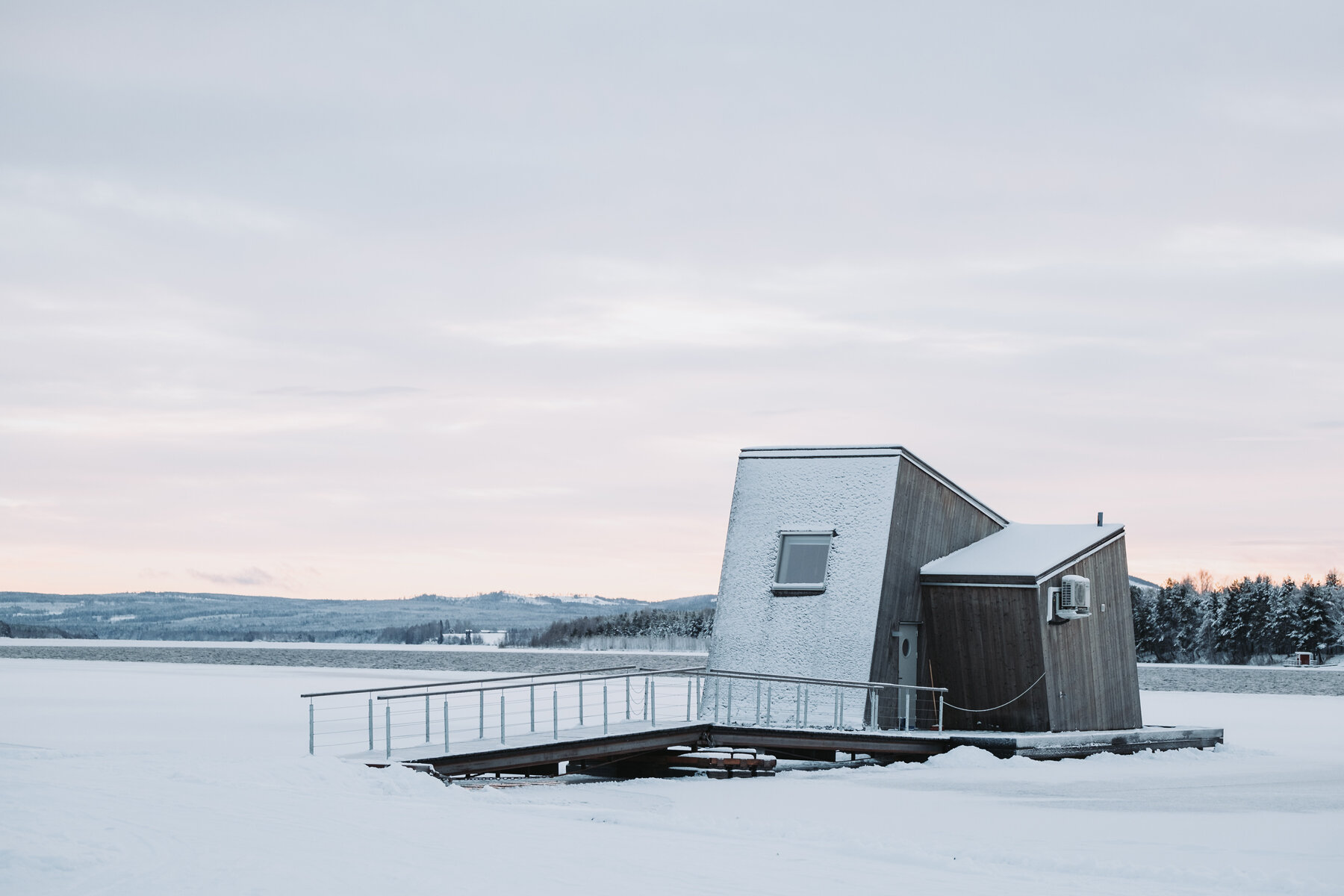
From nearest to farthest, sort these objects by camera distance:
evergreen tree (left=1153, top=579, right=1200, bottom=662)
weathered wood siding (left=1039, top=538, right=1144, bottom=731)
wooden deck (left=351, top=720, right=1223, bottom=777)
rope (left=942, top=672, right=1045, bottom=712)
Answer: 1. wooden deck (left=351, top=720, right=1223, bottom=777)
2. rope (left=942, top=672, right=1045, bottom=712)
3. weathered wood siding (left=1039, top=538, right=1144, bottom=731)
4. evergreen tree (left=1153, top=579, right=1200, bottom=662)

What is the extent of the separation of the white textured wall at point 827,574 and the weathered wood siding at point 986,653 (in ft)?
5.03

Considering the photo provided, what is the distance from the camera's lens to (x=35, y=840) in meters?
9.09

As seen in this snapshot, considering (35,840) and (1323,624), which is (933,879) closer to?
(35,840)

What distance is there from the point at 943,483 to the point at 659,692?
15071 mm

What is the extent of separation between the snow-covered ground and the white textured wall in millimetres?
2225

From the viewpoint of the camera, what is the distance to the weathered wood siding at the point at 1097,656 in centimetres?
2169

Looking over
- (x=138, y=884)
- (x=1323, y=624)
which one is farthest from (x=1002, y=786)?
(x=1323, y=624)

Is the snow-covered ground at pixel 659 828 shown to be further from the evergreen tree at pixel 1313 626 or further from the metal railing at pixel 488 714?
the evergreen tree at pixel 1313 626

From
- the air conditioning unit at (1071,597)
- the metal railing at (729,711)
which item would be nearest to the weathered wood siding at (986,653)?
the metal railing at (729,711)

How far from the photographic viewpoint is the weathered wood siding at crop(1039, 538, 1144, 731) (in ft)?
71.2

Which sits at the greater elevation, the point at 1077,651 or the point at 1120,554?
the point at 1120,554

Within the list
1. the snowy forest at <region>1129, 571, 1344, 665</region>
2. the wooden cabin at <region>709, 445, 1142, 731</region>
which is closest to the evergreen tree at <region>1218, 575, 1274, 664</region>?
the snowy forest at <region>1129, 571, 1344, 665</region>

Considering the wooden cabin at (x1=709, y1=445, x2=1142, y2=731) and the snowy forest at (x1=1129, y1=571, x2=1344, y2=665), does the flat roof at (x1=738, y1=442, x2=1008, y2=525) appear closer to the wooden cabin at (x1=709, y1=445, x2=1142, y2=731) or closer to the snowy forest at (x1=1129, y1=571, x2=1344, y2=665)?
the wooden cabin at (x1=709, y1=445, x2=1142, y2=731)

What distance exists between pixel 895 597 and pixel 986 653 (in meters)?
1.77
